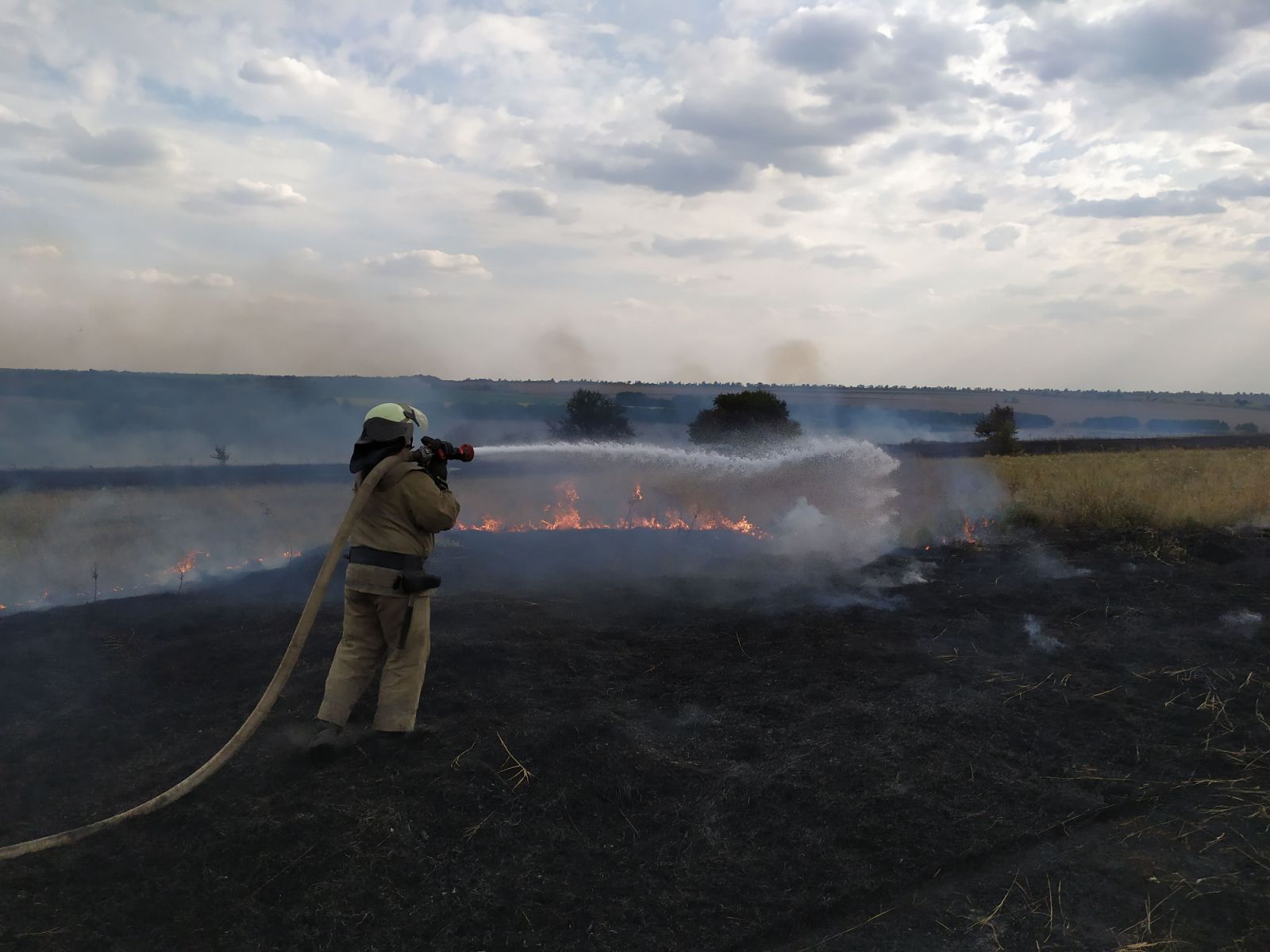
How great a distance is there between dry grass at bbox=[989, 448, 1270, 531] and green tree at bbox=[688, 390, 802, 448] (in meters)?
8.56

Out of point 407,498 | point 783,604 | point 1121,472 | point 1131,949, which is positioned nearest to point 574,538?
point 783,604

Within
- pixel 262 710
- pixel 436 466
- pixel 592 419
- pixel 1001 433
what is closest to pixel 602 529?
pixel 436 466

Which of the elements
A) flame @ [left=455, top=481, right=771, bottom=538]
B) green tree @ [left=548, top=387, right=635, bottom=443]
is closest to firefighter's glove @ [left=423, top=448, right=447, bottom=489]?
flame @ [left=455, top=481, right=771, bottom=538]

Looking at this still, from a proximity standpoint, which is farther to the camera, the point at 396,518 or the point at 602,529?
the point at 602,529

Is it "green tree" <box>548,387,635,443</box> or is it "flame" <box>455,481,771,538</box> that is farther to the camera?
"green tree" <box>548,387,635,443</box>

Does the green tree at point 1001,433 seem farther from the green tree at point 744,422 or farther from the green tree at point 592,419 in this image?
the green tree at point 592,419

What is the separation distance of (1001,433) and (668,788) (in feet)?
114

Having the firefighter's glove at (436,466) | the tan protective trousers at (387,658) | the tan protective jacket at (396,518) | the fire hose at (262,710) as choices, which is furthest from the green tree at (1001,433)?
the fire hose at (262,710)

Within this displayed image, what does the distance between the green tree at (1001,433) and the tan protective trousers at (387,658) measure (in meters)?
32.3

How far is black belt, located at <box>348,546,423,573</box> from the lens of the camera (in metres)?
5.70

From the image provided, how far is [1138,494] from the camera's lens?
1611 cm

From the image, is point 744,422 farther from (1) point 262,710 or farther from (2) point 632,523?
(1) point 262,710

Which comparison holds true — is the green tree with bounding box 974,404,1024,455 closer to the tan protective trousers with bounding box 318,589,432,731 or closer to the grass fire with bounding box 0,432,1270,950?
the grass fire with bounding box 0,432,1270,950

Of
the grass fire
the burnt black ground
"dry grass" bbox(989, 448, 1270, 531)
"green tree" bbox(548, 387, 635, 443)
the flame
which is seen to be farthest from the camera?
"green tree" bbox(548, 387, 635, 443)
